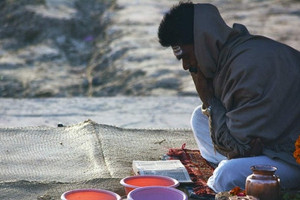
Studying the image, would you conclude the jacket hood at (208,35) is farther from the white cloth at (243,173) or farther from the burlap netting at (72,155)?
the burlap netting at (72,155)

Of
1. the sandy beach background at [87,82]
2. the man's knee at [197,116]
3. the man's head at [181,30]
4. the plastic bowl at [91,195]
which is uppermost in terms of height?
the man's head at [181,30]

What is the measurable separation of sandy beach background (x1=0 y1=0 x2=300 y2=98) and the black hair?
3572 millimetres

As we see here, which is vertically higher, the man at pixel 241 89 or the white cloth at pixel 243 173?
the man at pixel 241 89

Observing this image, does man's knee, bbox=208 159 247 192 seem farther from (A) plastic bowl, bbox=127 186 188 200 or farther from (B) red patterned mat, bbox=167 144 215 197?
(A) plastic bowl, bbox=127 186 188 200

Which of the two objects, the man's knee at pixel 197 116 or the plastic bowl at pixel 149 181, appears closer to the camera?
the plastic bowl at pixel 149 181

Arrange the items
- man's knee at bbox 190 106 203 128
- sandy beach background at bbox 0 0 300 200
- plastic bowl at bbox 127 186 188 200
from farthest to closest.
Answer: sandy beach background at bbox 0 0 300 200 < man's knee at bbox 190 106 203 128 < plastic bowl at bbox 127 186 188 200

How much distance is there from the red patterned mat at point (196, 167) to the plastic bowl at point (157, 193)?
1.64ft

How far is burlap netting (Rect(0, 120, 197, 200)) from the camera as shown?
426cm

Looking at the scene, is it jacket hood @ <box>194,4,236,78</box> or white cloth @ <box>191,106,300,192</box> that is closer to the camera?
white cloth @ <box>191,106,300,192</box>

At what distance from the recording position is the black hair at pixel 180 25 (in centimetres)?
405

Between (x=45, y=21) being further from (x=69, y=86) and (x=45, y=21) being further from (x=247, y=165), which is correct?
(x=247, y=165)

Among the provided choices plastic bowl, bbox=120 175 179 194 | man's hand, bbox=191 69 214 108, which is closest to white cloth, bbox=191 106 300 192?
plastic bowl, bbox=120 175 179 194

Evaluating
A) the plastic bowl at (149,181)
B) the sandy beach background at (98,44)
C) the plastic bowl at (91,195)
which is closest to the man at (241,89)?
the plastic bowl at (149,181)

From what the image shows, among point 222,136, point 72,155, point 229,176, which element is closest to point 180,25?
point 222,136
